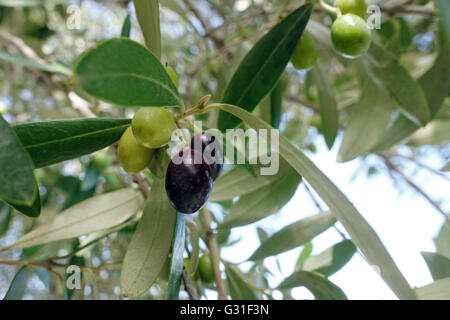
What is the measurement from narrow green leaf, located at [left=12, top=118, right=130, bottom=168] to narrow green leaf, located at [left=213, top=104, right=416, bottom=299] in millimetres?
258

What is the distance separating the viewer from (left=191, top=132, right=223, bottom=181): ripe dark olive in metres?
0.76

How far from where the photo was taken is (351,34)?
839mm

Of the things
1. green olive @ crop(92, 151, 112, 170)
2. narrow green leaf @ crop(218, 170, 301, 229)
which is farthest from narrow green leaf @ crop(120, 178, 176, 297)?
green olive @ crop(92, 151, 112, 170)

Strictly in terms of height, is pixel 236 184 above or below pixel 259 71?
below

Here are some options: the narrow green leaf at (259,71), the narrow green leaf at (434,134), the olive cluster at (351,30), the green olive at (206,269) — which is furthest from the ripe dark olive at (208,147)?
the narrow green leaf at (434,134)

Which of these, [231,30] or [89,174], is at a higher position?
[231,30]

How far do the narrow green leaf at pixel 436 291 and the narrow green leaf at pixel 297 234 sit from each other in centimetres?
29

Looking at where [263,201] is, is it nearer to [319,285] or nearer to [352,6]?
[319,285]

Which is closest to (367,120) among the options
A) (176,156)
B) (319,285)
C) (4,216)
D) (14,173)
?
(319,285)

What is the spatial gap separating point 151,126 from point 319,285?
65 centimetres

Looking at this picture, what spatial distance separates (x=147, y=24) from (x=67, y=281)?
27.9 inches
